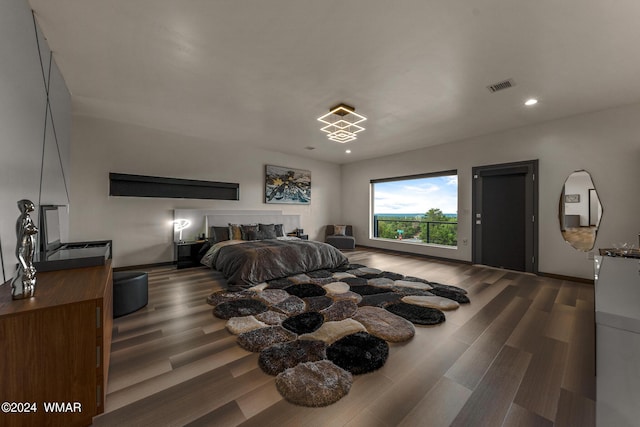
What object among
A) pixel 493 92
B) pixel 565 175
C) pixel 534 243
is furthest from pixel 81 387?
pixel 565 175

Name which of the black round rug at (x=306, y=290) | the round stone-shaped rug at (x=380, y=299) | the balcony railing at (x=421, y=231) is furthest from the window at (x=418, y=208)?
the black round rug at (x=306, y=290)

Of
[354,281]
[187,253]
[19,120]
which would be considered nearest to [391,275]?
[354,281]

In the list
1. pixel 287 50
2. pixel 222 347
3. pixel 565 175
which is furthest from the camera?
pixel 565 175

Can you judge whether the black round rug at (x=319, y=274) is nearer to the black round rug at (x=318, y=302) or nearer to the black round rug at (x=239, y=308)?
the black round rug at (x=318, y=302)

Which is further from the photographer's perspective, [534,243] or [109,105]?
[534,243]

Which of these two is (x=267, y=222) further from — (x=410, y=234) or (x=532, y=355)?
(x=532, y=355)

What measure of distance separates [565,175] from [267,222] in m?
5.94

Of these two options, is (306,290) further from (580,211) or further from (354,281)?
(580,211)

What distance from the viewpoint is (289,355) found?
1827mm

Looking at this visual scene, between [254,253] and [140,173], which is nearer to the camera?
[254,253]

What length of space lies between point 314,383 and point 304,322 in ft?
Answer: 2.70

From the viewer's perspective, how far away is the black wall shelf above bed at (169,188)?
4402 mm

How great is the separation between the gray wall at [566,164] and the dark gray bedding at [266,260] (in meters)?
2.97

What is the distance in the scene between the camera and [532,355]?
1.89 metres
